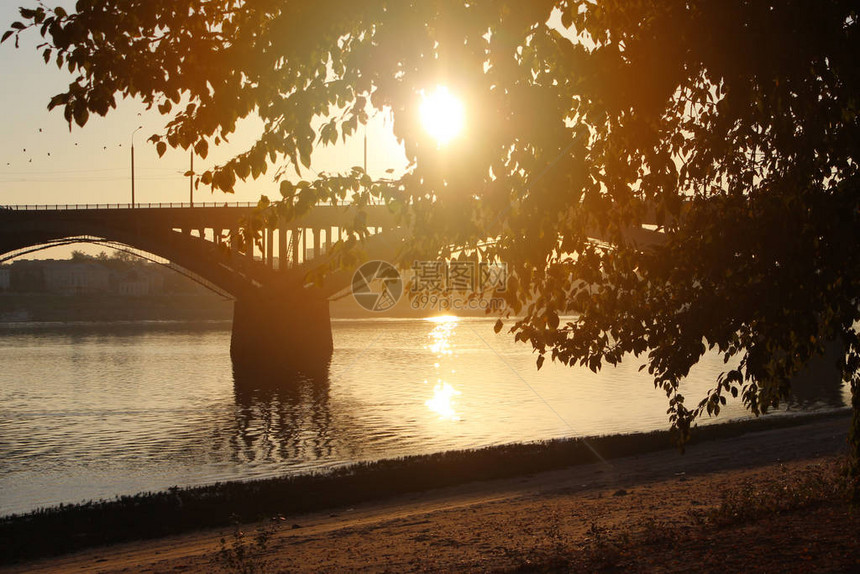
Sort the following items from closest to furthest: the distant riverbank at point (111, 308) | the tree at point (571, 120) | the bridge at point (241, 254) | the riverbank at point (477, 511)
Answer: the tree at point (571, 120) < the riverbank at point (477, 511) < the bridge at point (241, 254) < the distant riverbank at point (111, 308)

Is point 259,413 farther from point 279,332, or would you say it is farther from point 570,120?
point 570,120

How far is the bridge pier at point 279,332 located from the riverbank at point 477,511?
46352 millimetres

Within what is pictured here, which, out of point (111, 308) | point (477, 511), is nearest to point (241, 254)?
point (477, 511)

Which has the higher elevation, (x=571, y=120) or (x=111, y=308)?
(x=571, y=120)

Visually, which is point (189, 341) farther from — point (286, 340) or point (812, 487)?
point (812, 487)

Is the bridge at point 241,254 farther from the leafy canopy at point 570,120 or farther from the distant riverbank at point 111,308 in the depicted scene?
the distant riverbank at point 111,308

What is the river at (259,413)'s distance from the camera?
84.7ft

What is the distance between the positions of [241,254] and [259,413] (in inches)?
1040

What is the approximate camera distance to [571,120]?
8.85 m

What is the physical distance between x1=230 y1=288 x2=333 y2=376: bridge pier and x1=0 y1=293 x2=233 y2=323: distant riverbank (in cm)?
7986

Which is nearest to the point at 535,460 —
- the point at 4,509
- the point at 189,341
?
the point at 4,509

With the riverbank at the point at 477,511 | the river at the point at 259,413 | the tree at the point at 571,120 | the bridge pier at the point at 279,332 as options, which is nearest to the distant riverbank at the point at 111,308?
the river at the point at 259,413

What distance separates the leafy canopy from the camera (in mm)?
6707

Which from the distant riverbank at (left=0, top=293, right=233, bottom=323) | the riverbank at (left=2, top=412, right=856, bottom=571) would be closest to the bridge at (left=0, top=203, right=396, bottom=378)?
the riverbank at (left=2, top=412, right=856, bottom=571)
